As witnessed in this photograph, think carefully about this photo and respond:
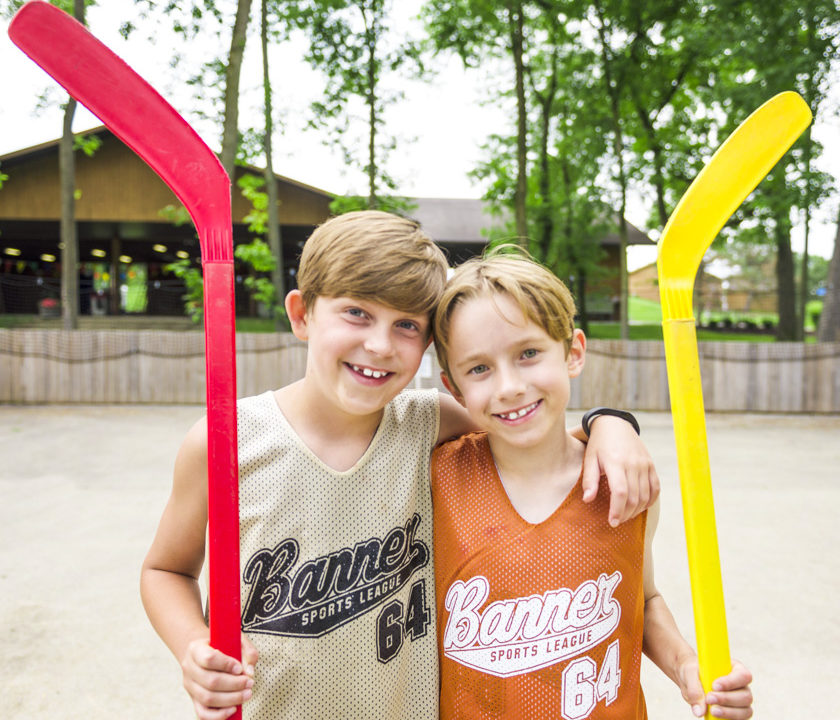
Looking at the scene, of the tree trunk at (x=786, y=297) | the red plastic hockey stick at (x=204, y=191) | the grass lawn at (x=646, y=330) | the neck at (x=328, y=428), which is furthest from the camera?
the grass lawn at (x=646, y=330)

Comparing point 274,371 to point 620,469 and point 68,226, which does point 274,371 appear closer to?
point 68,226

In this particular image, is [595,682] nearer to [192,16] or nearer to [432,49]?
[192,16]

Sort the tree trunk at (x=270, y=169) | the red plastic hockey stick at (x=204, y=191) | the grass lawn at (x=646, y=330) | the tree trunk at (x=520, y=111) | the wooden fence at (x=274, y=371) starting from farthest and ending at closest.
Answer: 1. the grass lawn at (x=646, y=330)
2. the tree trunk at (x=270, y=169)
3. the tree trunk at (x=520, y=111)
4. the wooden fence at (x=274, y=371)
5. the red plastic hockey stick at (x=204, y=191)

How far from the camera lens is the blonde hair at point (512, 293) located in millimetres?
1246

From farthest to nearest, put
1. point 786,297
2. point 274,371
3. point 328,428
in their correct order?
point 786,297 < point 274,371 < point 328,428

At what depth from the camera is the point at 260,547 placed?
1.19 metres

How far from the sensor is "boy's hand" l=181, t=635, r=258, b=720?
0.91 m

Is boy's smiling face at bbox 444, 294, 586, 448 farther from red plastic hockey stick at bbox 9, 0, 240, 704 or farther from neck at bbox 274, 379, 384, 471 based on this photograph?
red plastic hockey stick at bbox 9, 0, 240, 704

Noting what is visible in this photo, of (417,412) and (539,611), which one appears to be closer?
(539,611)

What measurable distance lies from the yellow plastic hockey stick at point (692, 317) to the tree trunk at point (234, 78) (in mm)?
11010

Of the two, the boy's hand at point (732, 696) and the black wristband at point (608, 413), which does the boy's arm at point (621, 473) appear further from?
the boy's hand at point (732, 696)

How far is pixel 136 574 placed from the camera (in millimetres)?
3783

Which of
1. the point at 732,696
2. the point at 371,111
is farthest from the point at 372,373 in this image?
the point at 371,111

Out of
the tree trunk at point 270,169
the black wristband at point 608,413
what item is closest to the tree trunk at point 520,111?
the tree trunk at point 270,169
